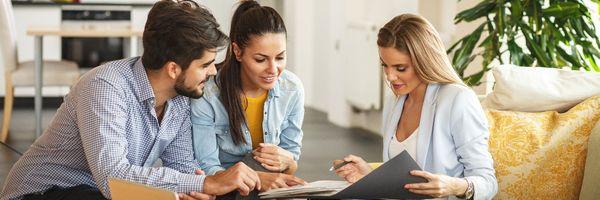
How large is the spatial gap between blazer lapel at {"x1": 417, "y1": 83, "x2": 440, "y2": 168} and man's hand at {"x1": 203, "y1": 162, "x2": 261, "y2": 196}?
0.49 metres

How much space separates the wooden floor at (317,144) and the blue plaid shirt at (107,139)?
2.56 metres

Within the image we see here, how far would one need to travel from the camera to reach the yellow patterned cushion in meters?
3.04

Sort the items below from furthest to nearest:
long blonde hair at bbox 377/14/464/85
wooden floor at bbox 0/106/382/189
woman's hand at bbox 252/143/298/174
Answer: wooden floor at bbox 0/106/382/189 → woman's hand at bbox 252/143/298/174 → long blonde hair at bbox 377/14/464/85

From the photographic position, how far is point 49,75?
677 centimetres

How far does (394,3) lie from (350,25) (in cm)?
64

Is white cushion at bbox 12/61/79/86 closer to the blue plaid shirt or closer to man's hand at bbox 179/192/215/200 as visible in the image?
the blue plaid shirt

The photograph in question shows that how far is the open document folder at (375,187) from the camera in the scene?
242 centimetres

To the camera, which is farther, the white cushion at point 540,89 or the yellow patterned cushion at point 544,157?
the white cushion at point 540,89

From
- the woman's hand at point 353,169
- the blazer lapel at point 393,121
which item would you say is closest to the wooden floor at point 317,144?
the blazer lapel at point 393,121

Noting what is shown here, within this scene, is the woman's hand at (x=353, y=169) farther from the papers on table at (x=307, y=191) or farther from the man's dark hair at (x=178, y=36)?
the man's dark hair at (x=178, y=36)

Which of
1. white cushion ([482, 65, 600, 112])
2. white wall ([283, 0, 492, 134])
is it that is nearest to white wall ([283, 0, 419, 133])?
white wall ([283, 0, 492, 134])

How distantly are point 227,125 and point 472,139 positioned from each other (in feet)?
2.54

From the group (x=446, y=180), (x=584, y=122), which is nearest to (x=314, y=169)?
(x=584, y=122)

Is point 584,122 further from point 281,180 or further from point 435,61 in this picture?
point 281,180
